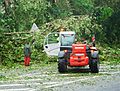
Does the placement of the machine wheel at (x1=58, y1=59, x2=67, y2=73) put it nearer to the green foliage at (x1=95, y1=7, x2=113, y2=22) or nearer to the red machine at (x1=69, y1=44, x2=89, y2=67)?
the red machine at (x1=69, y1=44, x2=89, y2=67)

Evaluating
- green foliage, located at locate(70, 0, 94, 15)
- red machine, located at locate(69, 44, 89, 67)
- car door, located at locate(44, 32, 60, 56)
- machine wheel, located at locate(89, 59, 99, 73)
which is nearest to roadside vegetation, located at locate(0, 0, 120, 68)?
green foliage, located at locate(70, 0, 94, 15)

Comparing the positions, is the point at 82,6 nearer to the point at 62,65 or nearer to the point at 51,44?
the point at 51,44

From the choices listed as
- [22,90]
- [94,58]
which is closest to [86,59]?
[94,58]

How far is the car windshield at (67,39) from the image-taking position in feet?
80.7

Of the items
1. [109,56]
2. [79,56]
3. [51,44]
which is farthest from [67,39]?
[109,56]

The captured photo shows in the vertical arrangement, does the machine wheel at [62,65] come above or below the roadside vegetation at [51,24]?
below

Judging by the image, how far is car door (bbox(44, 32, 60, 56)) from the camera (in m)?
33.6

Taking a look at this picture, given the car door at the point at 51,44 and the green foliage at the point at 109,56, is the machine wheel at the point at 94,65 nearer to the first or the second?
the green foliage at the point at 109,56

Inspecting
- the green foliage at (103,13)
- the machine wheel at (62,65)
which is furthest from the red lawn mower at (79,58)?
the green foliage at (103,13)

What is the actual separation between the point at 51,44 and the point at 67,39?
9.36 metres

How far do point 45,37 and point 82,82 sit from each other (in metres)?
17.7

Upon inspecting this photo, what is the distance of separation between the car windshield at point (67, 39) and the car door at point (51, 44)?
8.02m

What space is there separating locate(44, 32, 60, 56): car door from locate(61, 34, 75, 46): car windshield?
802 centimetres

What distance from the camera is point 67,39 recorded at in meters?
24.9
